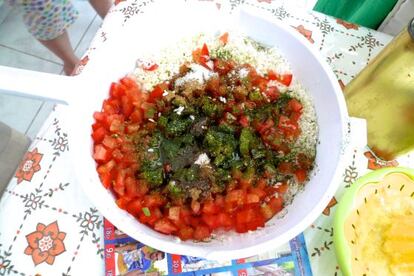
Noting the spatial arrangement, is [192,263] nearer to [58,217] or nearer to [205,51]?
[58,217]

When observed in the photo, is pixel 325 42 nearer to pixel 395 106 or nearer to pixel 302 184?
pixel 395 106

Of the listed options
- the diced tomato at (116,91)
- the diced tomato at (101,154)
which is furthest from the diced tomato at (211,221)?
the diced tomato at (116,91)

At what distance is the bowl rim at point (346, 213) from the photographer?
70 centimetres

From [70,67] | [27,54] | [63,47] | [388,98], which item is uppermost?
[388,98]

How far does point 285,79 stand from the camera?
0.92 meters

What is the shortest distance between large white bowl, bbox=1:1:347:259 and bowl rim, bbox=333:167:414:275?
0.05m

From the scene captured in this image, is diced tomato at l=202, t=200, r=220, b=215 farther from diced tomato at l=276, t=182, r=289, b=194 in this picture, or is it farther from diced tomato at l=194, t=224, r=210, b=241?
diced tomato at l=276, t=182, r=289, b=194

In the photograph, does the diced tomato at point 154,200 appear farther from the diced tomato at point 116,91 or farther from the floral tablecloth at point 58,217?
the diced tomato at point 116,91

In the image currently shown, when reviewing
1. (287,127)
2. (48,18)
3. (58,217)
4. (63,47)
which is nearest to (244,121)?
(287,127)

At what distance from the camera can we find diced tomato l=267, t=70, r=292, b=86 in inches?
36.2

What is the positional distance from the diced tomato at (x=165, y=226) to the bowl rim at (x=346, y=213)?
0.31 meters

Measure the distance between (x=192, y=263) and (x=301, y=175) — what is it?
30 centimetres

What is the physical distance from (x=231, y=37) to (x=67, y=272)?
66 cm

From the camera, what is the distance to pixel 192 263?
790 millimetres
